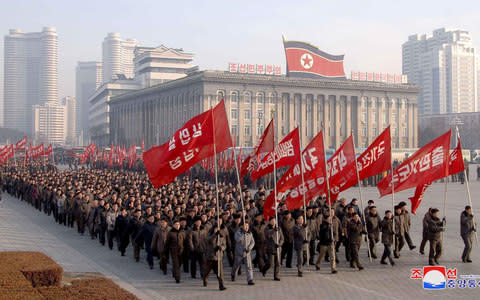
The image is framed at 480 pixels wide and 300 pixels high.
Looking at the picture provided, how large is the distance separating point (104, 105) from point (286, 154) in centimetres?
10698

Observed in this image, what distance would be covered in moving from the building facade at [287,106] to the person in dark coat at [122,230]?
54.2 m

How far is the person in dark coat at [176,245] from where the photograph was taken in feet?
37.6

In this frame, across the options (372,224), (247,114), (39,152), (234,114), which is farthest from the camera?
(247,114)

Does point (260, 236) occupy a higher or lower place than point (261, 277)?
higher

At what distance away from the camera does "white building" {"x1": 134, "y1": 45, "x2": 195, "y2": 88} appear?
99.0m

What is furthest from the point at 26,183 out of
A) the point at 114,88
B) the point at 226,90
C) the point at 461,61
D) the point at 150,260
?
the point at 461,61

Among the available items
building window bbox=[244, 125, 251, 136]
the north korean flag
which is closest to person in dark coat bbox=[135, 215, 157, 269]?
the north korean flag

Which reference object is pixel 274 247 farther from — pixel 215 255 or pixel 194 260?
pixel 194 260

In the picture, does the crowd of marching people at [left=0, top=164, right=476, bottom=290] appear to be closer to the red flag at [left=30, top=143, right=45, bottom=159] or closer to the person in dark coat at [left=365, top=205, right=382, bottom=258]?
the person in dark coat at [left=365, top=205, right=382, bottom=258]

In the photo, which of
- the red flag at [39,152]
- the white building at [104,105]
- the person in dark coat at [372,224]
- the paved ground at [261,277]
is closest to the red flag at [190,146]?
the paved ground at [261,277]

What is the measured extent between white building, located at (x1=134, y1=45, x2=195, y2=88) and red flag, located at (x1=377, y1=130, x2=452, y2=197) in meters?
86.4

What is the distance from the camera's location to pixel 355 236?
12289 millimetres

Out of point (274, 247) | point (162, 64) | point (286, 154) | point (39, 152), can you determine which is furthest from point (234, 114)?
point (274, 247)

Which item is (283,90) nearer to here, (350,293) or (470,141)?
(470,141)
